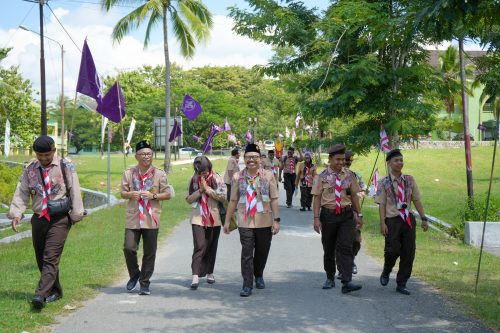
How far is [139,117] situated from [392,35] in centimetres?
6478

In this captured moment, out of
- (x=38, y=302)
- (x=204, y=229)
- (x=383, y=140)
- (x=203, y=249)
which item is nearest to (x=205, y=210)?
(x=204, y=229)

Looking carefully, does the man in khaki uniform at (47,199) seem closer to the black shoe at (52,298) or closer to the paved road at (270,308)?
the black shoe at (52,298)

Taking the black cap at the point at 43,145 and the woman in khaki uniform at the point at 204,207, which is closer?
the black cap at the point at 43,145

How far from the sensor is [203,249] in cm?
870

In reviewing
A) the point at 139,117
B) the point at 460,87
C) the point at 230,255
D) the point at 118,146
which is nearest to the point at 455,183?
the point at 460,87

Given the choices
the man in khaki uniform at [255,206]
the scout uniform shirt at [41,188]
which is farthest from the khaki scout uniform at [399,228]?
the scout uniform shirt at [41,188]

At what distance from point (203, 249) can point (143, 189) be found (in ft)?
3.81

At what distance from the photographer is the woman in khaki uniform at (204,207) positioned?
341 inches

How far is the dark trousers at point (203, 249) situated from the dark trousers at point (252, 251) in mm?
534

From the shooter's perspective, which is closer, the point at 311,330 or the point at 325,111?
the point at 311,330

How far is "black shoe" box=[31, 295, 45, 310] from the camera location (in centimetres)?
688

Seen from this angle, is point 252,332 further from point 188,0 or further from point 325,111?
point 188,0

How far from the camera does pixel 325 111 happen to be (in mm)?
14375

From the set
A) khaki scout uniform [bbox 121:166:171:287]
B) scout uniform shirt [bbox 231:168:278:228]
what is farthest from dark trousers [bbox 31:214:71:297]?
scout uniform shirt [bbox 231:168:278:228]
